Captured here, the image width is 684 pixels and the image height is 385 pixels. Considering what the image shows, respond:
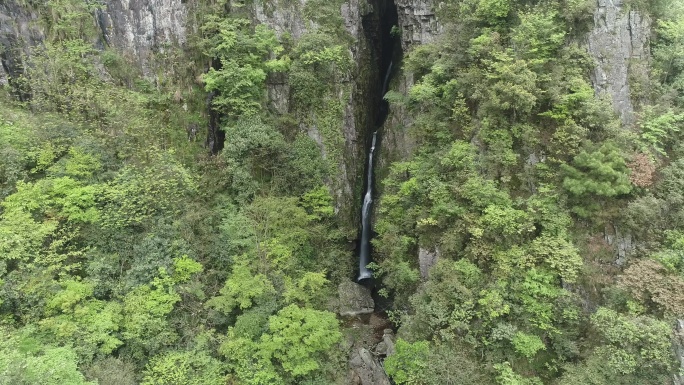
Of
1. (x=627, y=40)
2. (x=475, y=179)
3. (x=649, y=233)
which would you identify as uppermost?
(x=627, y=40)

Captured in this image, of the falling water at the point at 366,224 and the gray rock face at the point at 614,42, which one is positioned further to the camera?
the falling water at the point at 366,224

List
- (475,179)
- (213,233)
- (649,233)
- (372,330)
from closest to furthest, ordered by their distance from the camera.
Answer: (649,233)
(475,179)
(213,233)
(372,330)

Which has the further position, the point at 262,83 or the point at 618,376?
the point at 262,83

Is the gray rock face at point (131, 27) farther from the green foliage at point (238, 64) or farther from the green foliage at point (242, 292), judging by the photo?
the green foliage at point (242, 292)

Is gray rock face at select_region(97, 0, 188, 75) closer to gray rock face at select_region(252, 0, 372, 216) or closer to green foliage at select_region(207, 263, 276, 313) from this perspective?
gray rock face at select_region(252, 0, 372, 216)

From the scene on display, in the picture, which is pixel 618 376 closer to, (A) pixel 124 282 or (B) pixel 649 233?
(B) pixel 649 233

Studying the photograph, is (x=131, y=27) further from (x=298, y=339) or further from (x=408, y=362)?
(x=408, y=362)

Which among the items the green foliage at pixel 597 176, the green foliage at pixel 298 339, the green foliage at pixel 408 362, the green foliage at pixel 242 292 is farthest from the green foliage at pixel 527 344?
the green foliage at pixel 242 292

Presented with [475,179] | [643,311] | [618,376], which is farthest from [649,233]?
[475,179]

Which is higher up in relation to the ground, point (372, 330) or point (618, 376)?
point (618, 376)
